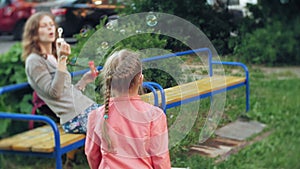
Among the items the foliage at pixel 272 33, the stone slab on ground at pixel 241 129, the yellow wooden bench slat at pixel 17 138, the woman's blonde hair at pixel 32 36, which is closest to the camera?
the yellow wooden bench slat at pixel 17 138

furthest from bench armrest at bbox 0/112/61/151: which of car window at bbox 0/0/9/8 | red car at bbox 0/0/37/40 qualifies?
car window at bbox 0/0/9/8

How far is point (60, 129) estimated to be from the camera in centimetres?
324

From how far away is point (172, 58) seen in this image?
73.0 inches

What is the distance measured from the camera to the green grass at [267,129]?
3.44 metres

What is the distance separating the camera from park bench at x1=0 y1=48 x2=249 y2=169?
6.12 feet

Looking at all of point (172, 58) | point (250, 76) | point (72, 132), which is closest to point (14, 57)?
point (72, 132)

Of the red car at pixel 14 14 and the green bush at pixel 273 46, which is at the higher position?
the green bush at pixel 273 46

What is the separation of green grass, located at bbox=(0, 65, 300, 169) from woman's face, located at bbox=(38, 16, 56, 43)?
2.45ft

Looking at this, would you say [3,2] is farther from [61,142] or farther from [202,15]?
[202,15]

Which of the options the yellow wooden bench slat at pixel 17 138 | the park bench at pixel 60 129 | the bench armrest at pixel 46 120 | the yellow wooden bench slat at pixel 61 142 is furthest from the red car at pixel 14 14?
the bench armrest at pixel 46 120

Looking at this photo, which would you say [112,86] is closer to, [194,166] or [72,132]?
[194,166]

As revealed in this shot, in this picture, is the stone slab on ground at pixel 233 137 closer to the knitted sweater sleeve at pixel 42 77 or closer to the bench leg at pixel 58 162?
the bench leg at pixel 58 162

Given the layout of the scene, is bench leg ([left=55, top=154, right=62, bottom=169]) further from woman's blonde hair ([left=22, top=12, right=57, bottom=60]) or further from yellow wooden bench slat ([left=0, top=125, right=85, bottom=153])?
woman's blonde hair ([left=22, top=12, right=57, bottom=60])

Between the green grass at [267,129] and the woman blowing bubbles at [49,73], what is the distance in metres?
0.39
